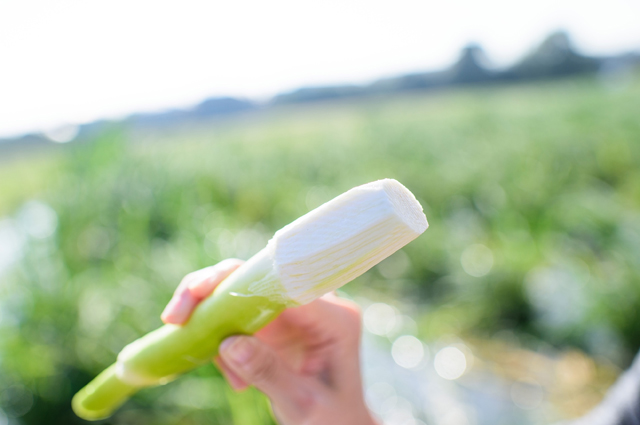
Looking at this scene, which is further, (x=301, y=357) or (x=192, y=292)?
(x=301, y=357)

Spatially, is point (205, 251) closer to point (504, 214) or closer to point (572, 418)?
point (572, 418)

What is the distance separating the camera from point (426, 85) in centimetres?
1612

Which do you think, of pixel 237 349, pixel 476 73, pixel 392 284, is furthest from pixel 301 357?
pixel 476 73

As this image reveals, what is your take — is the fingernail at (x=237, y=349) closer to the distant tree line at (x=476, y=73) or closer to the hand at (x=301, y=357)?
the hand at (x=301, y=357)

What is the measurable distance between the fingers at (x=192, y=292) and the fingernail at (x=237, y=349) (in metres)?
0.06

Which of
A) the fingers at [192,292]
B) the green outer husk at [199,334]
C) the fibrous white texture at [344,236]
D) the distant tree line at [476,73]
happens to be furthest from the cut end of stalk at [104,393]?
the distant tree line at [476,73]

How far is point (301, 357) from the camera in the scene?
2.55 ft

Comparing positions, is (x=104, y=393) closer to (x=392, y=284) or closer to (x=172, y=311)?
(x=172, y=311)

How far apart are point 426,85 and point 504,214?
48.1 ft

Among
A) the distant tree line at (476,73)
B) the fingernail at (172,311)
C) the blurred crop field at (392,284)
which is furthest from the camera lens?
the distant tree line at (476,73)

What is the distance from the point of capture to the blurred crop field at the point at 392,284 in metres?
1.36

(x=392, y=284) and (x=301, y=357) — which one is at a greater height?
(x=301, y=357)

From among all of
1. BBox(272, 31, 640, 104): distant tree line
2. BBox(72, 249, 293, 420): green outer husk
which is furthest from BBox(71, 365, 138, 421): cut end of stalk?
BBox(272, 31, 640, 104): distant tree line

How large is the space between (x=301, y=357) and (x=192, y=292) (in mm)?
307
